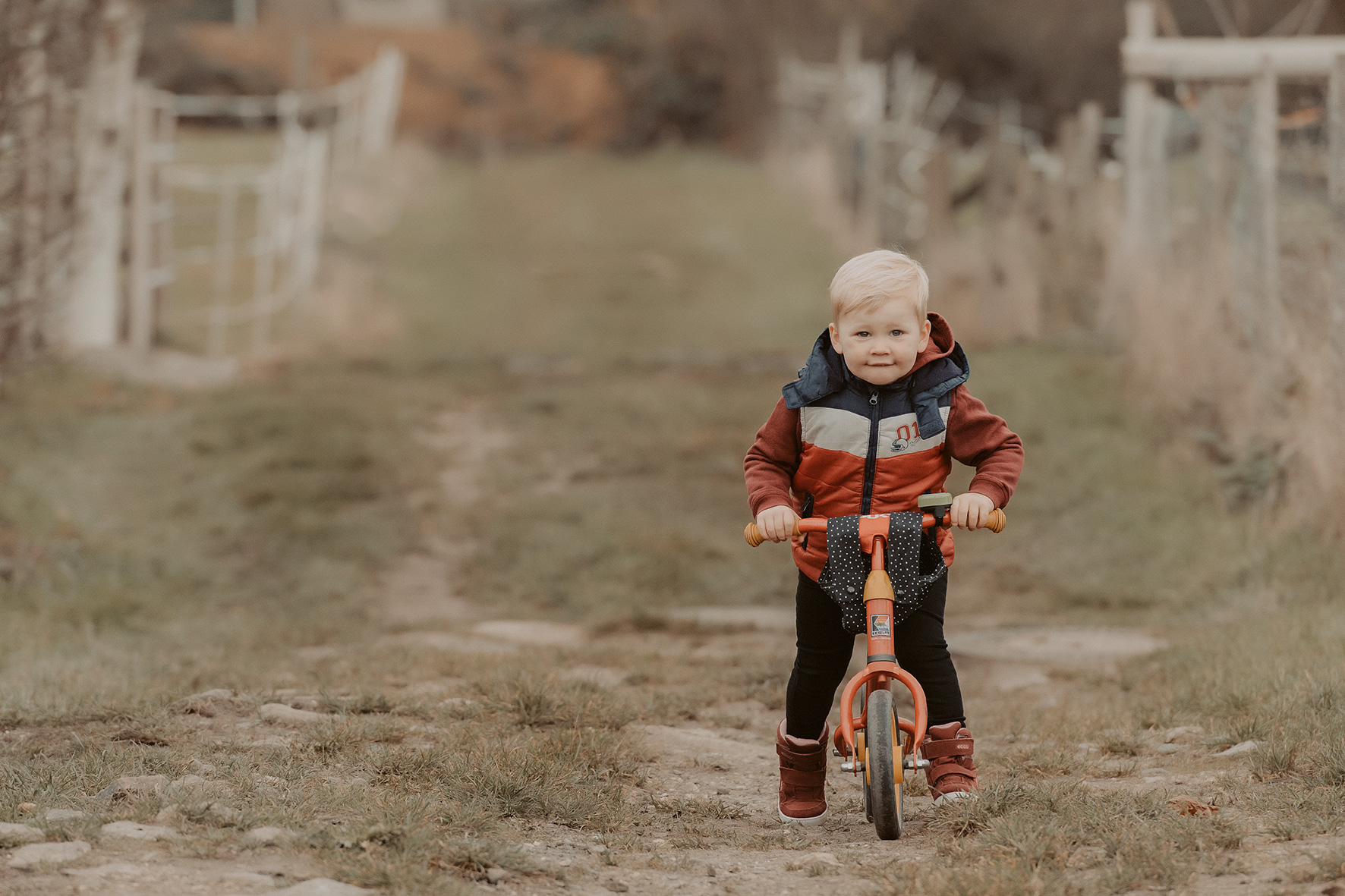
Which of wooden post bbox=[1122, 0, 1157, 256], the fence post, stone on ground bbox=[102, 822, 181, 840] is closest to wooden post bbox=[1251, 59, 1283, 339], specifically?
wooden post bbox=[1122, 0, 1157, 256]

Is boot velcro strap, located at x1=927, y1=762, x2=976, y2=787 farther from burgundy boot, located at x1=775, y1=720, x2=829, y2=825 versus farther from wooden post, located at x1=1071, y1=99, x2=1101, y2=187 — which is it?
wooden post, located at x1=1071, y1=99, x2=1101, y2=187

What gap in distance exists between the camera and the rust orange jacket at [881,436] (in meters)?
3.96

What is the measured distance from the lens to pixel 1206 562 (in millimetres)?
7289

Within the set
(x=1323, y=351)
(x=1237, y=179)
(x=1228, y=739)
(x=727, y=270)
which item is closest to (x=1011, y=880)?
(x=1228, y=739)

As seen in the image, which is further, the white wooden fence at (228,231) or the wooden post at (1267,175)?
the white wooden fence at (228,231)

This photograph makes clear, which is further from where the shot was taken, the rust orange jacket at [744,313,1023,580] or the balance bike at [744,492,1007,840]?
the rust orange jacket at [744,313,1023,580]

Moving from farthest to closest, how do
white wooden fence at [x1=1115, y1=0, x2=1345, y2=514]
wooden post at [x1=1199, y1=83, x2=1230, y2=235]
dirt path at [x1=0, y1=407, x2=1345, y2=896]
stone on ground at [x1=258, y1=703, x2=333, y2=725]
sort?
wooden post at [x1=1199, y1=83, x2=1230, y2=235] < white wooden fence at [x1=1115, y1=0, x2=1345, y2=514] < stone on ground at [x1=258, y1=703, x2=333, y2=725] < dirt path at [x1=0, y1=407, x2=1345, y2=896]

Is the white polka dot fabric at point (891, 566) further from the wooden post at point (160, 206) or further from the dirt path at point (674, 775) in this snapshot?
the wooden post at point (160, 206)

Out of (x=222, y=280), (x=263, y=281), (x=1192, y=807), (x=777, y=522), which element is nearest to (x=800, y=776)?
(x=777, y=522)

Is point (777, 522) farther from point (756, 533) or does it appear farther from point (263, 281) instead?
point (263, 281)

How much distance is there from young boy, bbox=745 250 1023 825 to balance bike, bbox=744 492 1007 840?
0.36 ft

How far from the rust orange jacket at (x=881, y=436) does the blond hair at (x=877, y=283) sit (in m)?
0.18

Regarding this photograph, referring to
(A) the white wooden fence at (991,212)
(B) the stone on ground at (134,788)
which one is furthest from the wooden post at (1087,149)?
(B) the stone on ground at (134,788)

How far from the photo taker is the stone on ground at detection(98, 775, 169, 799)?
3.72 m
